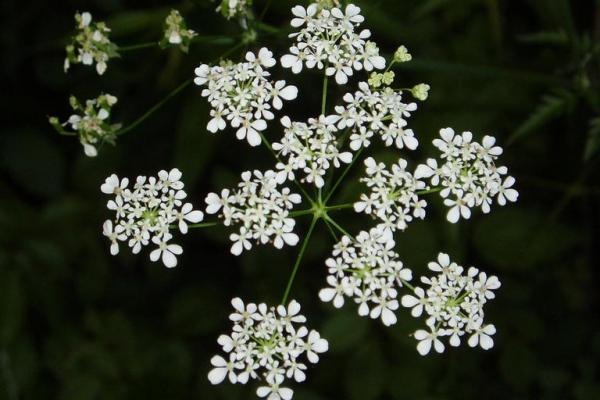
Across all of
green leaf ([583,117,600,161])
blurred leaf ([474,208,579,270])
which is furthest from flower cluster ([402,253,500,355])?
blurred leaf ([474,208,579,270])

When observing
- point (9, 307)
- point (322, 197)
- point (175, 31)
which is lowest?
point (9, 307)

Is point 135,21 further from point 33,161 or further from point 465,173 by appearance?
point 465,173

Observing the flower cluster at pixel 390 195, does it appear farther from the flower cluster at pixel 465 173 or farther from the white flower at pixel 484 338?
the white flower at pixel 484 338

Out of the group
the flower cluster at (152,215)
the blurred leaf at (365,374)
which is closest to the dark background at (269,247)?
the blurred leaf at (365,374)

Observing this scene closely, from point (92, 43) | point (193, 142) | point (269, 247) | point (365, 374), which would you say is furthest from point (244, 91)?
point (365, 374)

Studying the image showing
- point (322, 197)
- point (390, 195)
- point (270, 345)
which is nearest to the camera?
point (270, 345)

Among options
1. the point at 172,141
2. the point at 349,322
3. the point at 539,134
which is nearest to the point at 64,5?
the point at 172,141
